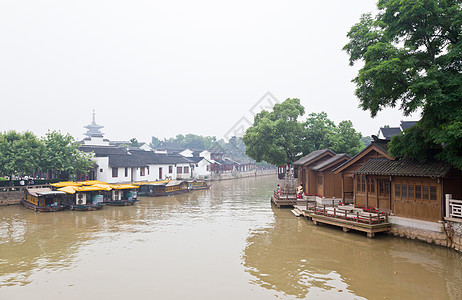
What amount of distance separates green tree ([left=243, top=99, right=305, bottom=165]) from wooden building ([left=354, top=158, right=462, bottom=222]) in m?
17.7

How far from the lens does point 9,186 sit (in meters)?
30.7

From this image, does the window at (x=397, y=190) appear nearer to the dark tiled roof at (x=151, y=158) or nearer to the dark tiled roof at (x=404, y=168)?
the dark tiled roof at (x=404, y=168)

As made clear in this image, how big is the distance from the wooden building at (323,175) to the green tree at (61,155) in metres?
25.2

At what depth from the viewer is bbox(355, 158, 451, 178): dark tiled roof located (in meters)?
14.3

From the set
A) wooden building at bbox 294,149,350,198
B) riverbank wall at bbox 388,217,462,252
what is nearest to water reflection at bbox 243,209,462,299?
riverbank wall at bbox 388,217,462,252

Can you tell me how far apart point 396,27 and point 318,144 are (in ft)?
73.1

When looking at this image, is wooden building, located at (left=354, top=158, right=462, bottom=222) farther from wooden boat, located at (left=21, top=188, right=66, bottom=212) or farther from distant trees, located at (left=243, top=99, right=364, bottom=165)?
wooden boat, located at (left=21, top=188, right=66, bottom=212)

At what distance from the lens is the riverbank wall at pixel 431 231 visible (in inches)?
541

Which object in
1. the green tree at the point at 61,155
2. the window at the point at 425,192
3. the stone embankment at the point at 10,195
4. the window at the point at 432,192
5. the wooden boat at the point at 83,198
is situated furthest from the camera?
the green tree at the point at 61,155

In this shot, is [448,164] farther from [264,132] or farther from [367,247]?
[264,132]

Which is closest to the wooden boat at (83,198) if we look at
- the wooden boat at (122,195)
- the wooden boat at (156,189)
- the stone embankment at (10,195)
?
the wooden boat at (122,195)

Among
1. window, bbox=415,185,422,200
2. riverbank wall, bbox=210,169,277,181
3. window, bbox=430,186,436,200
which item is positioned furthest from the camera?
riverbank wall, bbox=210,169,277,181

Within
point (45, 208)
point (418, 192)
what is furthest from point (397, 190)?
point (45, 208)

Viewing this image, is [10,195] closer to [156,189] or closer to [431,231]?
[156,189]
